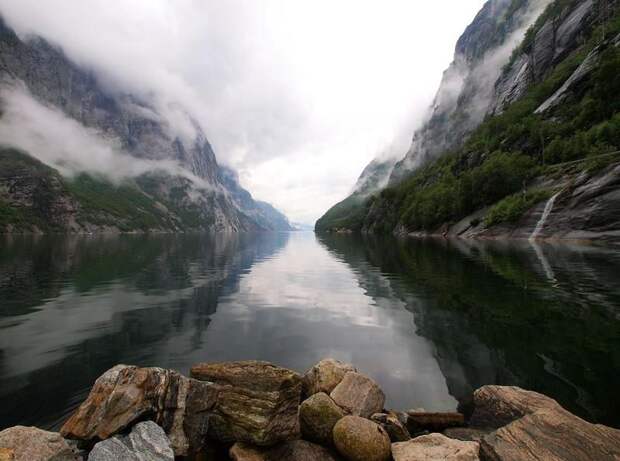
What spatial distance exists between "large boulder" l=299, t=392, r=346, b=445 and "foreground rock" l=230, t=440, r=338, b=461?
Answer: 34 centimetres

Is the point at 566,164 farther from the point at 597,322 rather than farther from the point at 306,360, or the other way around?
the point at 306,360

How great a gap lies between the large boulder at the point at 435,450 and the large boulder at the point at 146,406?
14.3ft

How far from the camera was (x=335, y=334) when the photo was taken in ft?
Result: 53.6

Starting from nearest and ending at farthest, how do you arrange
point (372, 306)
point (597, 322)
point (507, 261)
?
point (597, 322) < point (372, 306) < point (507, 261)

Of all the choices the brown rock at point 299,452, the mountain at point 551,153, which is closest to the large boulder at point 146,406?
the brown rock at point 299,452

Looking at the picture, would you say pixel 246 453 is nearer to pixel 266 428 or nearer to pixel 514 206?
pixel 266 428

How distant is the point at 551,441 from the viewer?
6289mm

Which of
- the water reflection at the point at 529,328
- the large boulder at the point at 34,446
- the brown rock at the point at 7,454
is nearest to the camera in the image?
the brown rock at the point at 7,454

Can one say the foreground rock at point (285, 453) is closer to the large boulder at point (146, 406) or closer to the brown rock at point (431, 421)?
the large boulder at point (146, 406)

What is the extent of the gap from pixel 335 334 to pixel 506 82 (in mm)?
191309

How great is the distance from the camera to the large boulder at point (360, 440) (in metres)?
6.61

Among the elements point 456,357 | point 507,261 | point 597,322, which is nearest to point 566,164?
point 507,261

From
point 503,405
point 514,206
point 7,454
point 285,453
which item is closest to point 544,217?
point 514,206

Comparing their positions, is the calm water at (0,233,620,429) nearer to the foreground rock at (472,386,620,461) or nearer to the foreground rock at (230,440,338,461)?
the foreground rock at (472,386,620,461)
